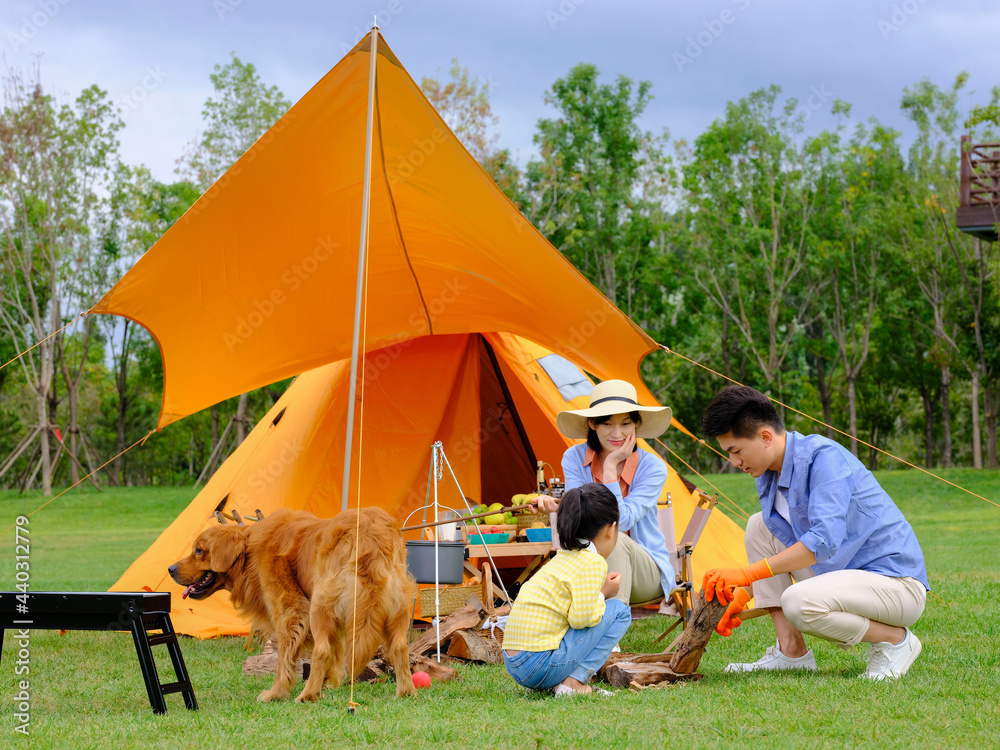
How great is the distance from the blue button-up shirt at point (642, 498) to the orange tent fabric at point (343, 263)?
1.10 metres

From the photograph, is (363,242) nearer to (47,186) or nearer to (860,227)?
(47,186)

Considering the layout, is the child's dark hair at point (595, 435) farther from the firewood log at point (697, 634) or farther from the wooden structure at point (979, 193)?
the wooden structure at point (979, 193)

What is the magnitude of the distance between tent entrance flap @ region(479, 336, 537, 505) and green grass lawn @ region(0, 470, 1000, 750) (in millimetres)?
2264

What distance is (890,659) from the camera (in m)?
3.32

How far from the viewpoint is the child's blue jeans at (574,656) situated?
3.17m

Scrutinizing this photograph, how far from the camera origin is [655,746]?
2535 millimetres

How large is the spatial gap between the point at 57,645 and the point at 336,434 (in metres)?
2.07

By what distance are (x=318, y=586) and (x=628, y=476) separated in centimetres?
164

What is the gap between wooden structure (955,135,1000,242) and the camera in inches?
626

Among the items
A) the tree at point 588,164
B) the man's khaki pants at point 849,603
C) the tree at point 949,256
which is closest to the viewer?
the man's khaki pants at point 849,603

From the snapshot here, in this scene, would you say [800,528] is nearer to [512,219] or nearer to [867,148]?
[512,219]

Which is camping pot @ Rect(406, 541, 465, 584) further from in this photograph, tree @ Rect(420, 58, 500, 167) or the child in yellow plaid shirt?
tree @ Rect(420, 58, 500, 167)

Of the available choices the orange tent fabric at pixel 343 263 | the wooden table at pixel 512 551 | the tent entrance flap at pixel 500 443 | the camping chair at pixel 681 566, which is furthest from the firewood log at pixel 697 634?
the tent entrance flap at pixel 500 443

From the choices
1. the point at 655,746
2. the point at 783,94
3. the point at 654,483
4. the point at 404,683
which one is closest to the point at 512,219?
the point at 654,483
